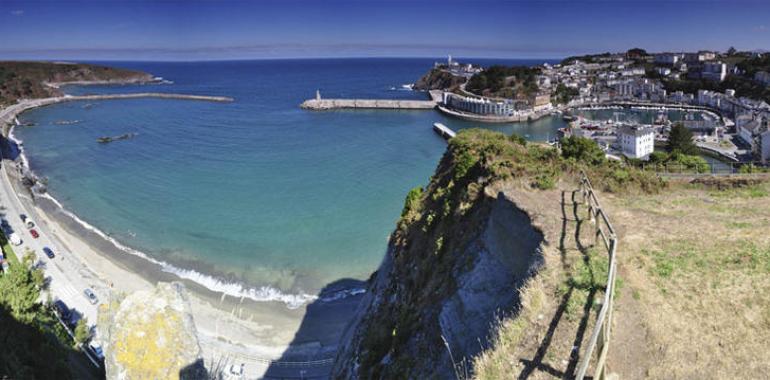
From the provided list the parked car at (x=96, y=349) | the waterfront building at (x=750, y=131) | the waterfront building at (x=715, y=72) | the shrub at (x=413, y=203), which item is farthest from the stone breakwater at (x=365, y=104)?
the parked car at (x=96, y=349)

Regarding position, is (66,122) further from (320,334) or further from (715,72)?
(715,72)

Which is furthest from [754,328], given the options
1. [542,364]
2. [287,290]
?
[287,290]

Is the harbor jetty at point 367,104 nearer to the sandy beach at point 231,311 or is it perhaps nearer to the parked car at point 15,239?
the sandy beach at point 231,311

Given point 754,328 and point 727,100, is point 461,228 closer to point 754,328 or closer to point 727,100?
point 754,328

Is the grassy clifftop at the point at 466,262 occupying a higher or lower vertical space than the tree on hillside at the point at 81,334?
higher

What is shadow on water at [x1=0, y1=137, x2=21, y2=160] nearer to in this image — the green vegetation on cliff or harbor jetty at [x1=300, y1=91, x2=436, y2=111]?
the green vegetation on cliff

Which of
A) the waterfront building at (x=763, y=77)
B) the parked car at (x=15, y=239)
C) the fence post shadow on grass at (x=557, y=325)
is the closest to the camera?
the fence post shadow on grass at (x=557, y=325)

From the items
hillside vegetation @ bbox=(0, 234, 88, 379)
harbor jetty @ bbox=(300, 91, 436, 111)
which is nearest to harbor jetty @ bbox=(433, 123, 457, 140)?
harbor jetty @ bbox=(300, 91, 436, 111)
